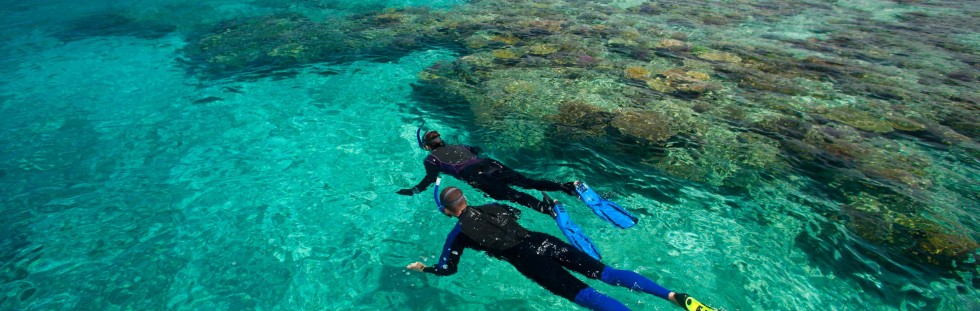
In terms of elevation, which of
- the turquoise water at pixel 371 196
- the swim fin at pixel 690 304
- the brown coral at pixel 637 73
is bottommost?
the turquoise water at pixel 371 196

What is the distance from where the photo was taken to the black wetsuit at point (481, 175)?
704cm

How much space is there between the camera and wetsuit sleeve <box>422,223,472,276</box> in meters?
5.50

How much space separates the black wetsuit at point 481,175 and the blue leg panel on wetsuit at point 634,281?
6.17 feet

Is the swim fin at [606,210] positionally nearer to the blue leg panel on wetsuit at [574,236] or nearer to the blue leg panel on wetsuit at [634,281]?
the blue leg panel on wetsuit at [574,236]

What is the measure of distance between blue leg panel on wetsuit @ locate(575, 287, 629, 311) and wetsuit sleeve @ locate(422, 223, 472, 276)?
1570mm

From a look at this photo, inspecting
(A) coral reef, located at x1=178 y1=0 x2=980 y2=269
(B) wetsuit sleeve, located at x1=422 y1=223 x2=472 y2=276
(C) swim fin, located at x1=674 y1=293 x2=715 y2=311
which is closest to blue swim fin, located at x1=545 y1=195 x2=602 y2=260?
(C) swim fin, located at x1=674 y1=293 x2=715 y2=311

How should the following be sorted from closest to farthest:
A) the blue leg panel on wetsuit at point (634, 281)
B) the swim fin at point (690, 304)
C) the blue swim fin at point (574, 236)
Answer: the swim fin at point (690, 304) → the blue leg panel on wetsuit at point (634, 281) → the blue swim fin at point (574, 236)

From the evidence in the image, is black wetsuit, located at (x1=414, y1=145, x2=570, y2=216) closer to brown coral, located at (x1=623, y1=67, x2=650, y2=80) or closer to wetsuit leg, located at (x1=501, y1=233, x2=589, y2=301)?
wetsuit leg, located at (x1=501, y1=233, x2=589, y2=301)

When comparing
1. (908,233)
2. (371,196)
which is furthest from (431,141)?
(908,233)

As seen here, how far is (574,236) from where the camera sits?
19.3ft

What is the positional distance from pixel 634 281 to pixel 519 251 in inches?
54.6

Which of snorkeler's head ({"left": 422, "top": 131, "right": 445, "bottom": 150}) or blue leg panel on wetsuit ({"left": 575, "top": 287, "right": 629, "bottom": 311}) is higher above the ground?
snorkeler's head ({"left": 422, "top": 131, "right": 445, "bottom": 150})

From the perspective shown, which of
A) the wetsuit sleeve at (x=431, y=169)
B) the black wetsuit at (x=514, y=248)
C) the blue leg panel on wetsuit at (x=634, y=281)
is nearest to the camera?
the blue leg panel on wetsuit at (x=634, y=281)

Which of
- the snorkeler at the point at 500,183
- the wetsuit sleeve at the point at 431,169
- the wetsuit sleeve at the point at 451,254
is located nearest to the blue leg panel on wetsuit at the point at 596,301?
the snorkeler at the point at 500,183
